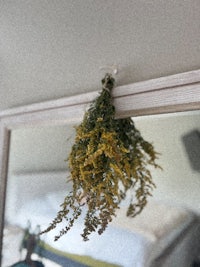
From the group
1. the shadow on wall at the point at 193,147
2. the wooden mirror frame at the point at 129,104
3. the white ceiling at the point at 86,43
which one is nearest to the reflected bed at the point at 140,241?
the shadow on wall at the point at 193,147

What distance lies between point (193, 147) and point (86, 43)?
467 millimetres

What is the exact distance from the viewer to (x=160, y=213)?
0.72 m

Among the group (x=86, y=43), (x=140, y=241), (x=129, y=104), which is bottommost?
(x=140, y=241)

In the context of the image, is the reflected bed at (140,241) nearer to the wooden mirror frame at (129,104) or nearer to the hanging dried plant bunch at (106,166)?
the hanging dried plant bunch at (106,166)

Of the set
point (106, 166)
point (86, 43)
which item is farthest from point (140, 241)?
point (86, 43)

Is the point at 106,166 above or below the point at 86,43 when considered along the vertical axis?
below

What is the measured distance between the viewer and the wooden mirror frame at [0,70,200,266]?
0.68 metres

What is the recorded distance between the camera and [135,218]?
0.76m

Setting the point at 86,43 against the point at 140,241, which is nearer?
the point at 140,241

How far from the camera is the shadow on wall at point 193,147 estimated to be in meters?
0.68

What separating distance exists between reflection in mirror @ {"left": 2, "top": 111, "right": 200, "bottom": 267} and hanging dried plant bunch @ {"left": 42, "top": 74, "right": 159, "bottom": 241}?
1.2 inches

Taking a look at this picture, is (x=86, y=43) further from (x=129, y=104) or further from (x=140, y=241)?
(x=140, y=241)

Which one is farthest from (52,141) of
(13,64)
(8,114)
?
(13,64)

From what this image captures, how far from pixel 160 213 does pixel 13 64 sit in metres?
0.79
